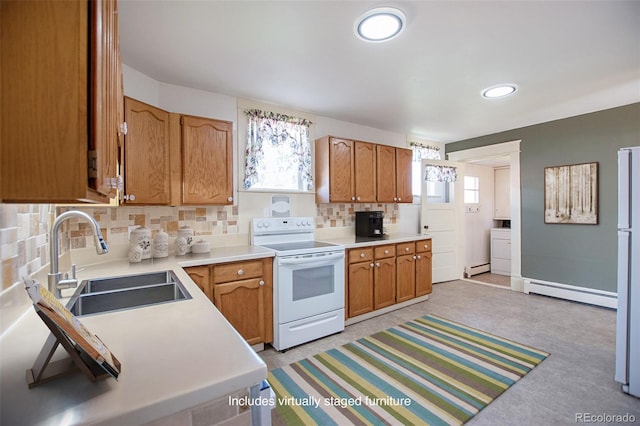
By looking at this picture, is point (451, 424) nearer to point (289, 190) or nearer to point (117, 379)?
point (117, 379)

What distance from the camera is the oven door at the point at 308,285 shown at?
245 centimetres

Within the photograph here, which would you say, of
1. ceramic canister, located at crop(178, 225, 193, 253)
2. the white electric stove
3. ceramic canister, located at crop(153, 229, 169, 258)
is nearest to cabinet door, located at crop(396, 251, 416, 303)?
the white electric stove

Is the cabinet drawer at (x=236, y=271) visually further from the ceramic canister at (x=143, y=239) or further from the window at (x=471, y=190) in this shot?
the window at (x=471, y=190)

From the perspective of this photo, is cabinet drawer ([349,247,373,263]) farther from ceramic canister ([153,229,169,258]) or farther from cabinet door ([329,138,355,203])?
ceramic canister ([153,229,169,258])

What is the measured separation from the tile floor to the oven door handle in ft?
2.54

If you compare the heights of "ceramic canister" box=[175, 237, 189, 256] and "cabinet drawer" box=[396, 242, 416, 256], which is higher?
"ceramic canister" box=[175, 237, 189, 256]

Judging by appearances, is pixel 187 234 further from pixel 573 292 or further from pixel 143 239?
pixel 573 292

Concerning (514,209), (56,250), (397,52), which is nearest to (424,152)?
(514,209)

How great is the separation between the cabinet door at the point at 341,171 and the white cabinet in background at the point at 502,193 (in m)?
4.10

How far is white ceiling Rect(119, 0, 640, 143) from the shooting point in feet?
5.51

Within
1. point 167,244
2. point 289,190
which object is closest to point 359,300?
point 289,190

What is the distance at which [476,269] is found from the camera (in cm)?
535

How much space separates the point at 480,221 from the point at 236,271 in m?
5.07

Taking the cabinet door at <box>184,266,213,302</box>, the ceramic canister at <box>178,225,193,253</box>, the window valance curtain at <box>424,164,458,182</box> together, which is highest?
the window valance curtain at <box>424,164,458,182</box>
